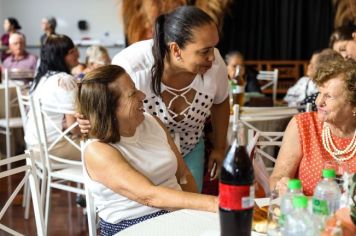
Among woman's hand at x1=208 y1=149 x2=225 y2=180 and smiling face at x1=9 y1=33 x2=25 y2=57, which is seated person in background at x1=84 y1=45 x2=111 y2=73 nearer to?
smiling face at x1=9 y1=33 x2=25 y2=57

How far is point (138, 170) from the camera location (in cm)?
198

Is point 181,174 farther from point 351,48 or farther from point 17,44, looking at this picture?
point 17,44

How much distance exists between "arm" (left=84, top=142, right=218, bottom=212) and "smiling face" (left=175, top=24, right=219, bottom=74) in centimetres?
58

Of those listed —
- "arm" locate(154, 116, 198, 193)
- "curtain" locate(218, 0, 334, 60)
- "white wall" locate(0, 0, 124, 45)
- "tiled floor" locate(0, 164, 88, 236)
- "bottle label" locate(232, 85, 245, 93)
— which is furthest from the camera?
"white wall" locate(0, 0, 124, 45)

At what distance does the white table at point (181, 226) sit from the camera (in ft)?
5.24

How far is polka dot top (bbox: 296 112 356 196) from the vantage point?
7.32 ft

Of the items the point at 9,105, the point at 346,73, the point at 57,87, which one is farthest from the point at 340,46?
the point at 9,105

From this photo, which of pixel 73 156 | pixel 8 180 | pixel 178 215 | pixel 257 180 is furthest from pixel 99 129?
pixel 8 180

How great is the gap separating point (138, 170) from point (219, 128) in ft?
3.11

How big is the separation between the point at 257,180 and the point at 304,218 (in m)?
0.62

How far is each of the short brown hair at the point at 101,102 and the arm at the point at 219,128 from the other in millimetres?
953

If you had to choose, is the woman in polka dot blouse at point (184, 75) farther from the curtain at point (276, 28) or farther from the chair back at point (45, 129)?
the curtain at point (276, 28)

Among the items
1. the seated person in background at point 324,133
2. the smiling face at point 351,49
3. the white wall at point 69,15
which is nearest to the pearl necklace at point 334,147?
the seated person in background at point 324,133

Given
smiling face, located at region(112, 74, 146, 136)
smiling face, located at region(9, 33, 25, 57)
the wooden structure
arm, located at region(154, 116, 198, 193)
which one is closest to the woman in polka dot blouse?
arm, located at region(154, 116, 198, 193)
